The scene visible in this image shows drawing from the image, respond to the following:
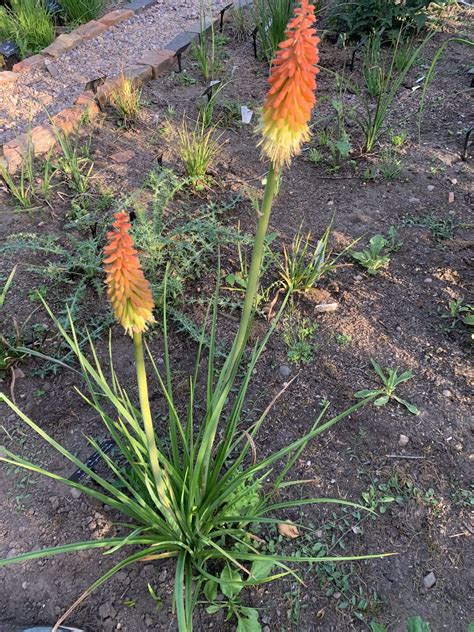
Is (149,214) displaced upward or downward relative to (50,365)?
upward

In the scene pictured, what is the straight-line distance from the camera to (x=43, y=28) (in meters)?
4.88

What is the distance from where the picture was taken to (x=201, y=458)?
1.53 m

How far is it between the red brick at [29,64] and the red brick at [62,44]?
11 cm

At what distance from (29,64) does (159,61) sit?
1177 mm

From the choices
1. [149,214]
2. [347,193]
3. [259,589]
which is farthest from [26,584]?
[347,193]

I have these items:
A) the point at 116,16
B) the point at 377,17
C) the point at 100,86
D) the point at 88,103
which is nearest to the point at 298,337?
the point at 88,103

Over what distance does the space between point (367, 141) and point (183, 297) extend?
182 centimetres

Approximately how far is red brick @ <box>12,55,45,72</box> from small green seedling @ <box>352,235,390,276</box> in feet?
11.6

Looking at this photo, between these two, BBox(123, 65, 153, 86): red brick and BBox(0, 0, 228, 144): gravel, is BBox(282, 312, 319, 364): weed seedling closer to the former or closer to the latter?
BBox(0, 0, 228, 144): gravel

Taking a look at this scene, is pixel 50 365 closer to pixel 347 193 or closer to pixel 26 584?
pixel 26 584

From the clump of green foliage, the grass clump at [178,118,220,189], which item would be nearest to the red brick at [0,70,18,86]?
the grass clump at [178,118,220,189]

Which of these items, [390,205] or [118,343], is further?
[390,205]

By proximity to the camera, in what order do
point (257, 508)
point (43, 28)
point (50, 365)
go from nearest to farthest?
point (257, 508)
point (50, 365)
point (43, 28)

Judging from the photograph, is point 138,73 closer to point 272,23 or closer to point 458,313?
point 272,23
